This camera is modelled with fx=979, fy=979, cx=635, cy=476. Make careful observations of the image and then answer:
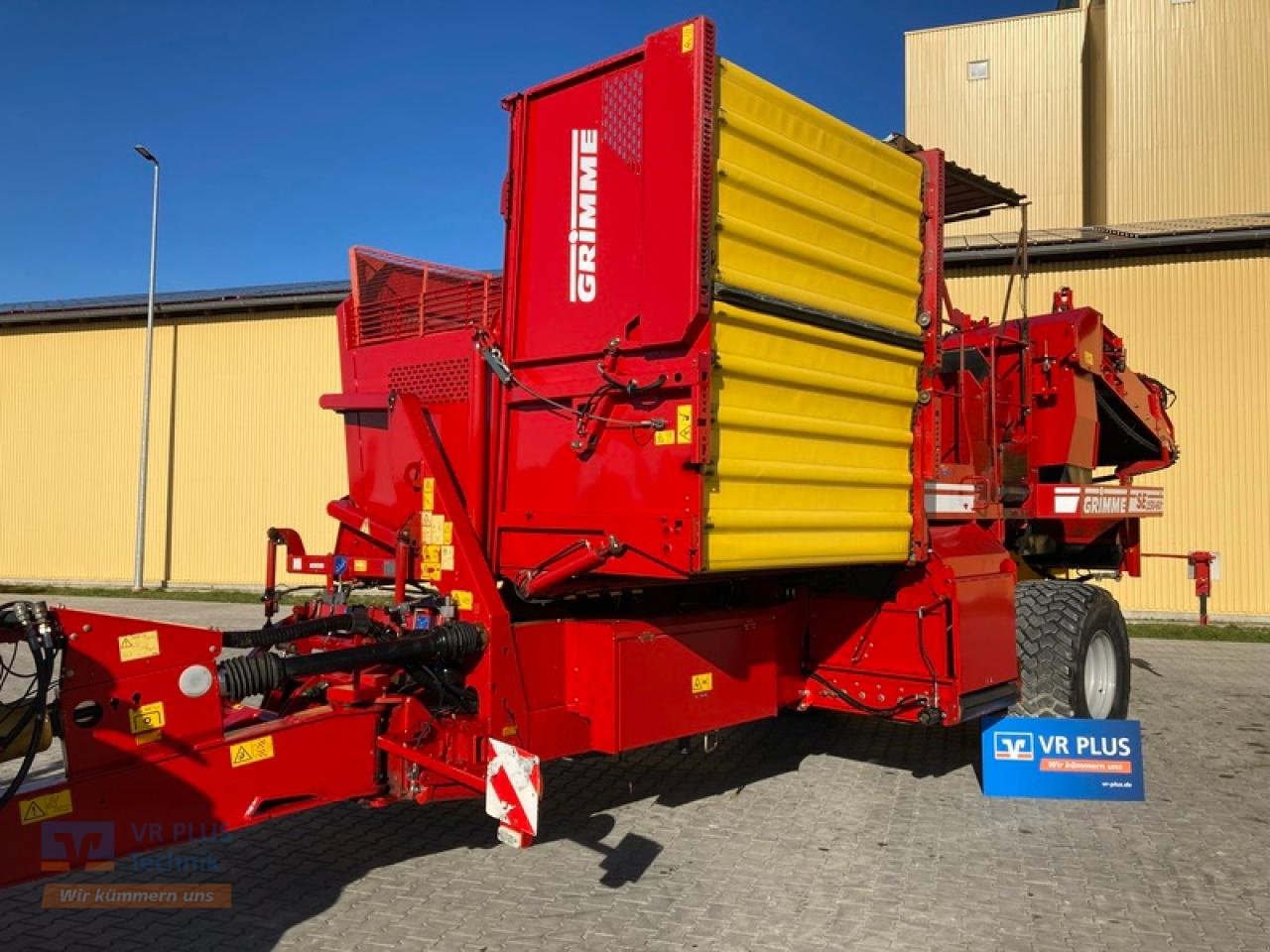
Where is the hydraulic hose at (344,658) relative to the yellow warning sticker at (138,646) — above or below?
below

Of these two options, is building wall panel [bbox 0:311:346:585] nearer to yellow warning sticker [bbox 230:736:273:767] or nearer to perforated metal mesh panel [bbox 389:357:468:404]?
perforated metal mesh panel [bbox 389:357:468:404]

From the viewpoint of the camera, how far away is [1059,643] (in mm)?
5832

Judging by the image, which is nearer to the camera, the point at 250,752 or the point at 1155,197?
the point at 250,752

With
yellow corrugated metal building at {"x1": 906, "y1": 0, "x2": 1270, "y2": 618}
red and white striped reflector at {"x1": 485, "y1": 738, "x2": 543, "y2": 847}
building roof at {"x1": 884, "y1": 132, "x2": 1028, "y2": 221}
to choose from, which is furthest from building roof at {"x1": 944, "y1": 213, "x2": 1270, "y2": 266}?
red and white striped reflector at {"x1": 485, "y1": 738, "x2": 543, "y2": 847}

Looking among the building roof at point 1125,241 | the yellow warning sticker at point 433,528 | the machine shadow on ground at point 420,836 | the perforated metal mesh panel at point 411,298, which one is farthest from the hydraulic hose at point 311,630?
the building roof at point 1125,241

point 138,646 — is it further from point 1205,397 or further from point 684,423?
point 1205,397

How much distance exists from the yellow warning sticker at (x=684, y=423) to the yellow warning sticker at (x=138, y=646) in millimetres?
2011

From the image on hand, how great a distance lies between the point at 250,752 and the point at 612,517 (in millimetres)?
1644

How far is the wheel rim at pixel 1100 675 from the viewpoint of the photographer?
21.2 ft

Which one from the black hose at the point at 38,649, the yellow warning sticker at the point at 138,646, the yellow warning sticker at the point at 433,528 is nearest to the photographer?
the black hose at the point at 38,649

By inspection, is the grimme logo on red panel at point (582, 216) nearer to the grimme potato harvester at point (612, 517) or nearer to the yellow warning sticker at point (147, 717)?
the grimme potato harvester at point (612, 517)

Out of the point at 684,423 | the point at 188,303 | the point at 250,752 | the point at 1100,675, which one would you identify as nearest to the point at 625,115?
the point at 684,423

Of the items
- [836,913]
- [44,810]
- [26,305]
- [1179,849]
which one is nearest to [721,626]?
[836,913]

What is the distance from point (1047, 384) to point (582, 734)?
4235 millimetres
